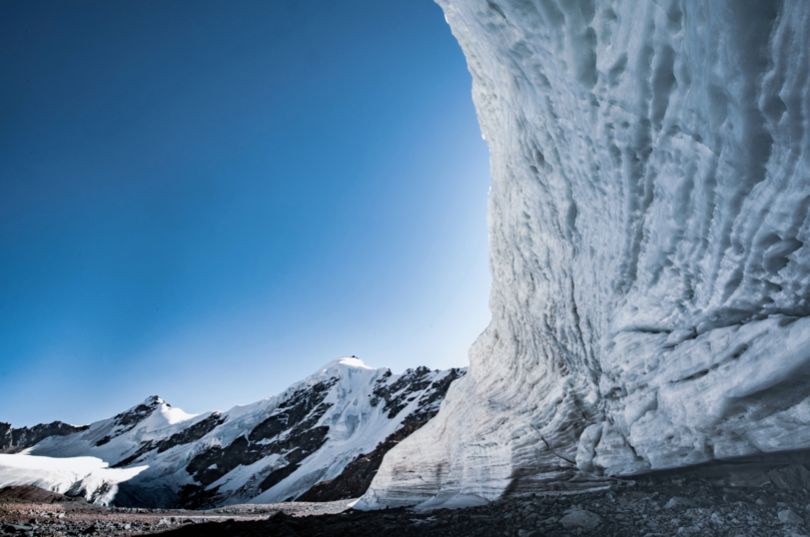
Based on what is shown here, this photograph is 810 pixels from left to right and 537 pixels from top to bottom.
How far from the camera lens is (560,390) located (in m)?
8.98

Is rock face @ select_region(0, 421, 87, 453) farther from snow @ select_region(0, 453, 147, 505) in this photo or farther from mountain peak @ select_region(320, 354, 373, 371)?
snow @ select_region(0, 453, 147, 505)

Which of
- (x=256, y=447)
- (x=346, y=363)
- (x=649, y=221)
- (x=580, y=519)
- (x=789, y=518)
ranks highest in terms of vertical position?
(x=346, y=363)

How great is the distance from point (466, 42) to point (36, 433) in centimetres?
19316

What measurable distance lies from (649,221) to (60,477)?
6298cm

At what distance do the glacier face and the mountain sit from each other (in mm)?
39348

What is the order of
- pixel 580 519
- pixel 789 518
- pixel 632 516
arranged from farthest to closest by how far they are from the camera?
pixel 580 519, pixel 632 516, pixel 789 518

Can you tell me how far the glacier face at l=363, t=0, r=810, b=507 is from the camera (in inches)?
137

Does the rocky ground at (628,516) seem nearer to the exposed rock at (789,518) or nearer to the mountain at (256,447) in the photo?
the exposed rock at (789,518)

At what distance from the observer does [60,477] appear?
44.5 metres

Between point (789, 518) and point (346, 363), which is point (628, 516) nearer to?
point (789, 518)

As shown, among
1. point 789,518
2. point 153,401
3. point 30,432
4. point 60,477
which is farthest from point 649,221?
point 30,432

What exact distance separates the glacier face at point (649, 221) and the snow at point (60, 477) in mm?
53878

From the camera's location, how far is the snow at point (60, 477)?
136 feet

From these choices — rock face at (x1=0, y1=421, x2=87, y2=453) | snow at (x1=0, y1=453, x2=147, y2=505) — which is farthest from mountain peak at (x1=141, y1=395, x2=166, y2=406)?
snow at (x1=0, y1=453, x2=147, y2=505)
